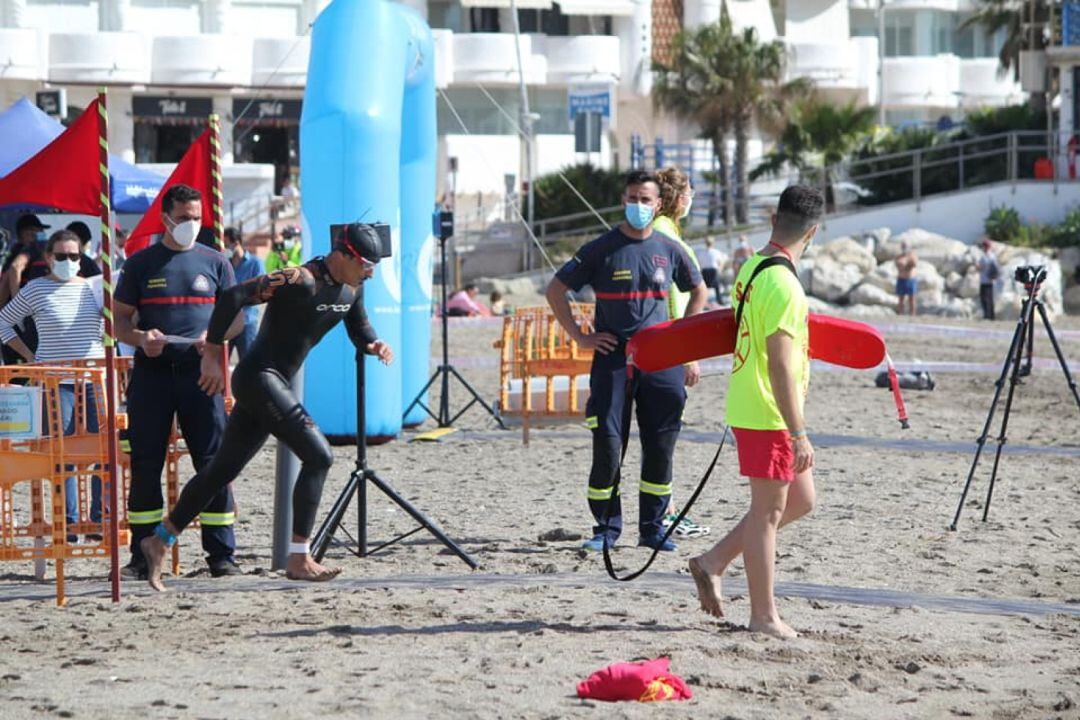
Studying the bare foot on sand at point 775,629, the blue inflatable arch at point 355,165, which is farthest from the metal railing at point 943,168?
the bare foot on sand at point 775,629

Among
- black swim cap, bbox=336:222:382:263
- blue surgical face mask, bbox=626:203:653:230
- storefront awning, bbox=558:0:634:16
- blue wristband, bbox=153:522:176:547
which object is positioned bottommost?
blue wristband, bbox=153:522:176:547

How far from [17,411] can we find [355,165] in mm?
6447

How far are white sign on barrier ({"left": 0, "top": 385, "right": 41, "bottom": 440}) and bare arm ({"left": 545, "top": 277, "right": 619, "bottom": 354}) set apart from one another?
2725 mm

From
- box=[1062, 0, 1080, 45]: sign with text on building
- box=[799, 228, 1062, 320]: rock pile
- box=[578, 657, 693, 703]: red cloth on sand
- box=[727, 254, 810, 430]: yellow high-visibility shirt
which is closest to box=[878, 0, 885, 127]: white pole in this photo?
box=[1062, 0, 1080, 45]: sign with text on building

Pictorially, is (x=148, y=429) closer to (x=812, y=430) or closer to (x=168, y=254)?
(x=168, y=254)

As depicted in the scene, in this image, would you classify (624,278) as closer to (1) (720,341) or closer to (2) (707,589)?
(1) (720,341)

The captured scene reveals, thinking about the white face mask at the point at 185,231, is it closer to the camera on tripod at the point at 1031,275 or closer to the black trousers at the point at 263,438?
the black trousers at the point at 263,438

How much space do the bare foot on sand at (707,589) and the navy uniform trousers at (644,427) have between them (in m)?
2.05

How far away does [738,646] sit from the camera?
276 inches

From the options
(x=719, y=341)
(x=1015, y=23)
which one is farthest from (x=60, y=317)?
(x=1015, y=23)

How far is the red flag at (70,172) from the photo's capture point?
8.28m

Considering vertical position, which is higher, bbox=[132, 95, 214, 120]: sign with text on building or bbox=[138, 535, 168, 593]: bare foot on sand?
bbox=[132, 95, 214, 120]: sign with text on building

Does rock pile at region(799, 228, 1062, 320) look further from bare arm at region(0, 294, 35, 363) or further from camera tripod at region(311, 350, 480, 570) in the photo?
camera tripod at region(311, 350, 480, 570)

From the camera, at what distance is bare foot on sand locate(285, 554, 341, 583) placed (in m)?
8.21
